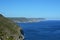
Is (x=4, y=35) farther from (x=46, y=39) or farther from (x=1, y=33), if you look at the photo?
(x=46, y=39)

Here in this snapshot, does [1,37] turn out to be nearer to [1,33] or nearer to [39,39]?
[1,33]

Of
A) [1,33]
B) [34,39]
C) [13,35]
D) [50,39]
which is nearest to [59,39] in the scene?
[50,39]

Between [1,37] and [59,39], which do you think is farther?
[59,39]

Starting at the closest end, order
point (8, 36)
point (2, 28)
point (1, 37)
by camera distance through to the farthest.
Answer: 1. point (1, 37)
2. point (8, 36)
3. point (2, 28)

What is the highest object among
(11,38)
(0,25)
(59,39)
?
(0,25)

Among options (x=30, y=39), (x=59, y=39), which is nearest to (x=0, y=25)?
(x=30, y=39)

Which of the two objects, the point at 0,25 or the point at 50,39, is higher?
the point at 0,25

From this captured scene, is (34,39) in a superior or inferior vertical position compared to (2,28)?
inferior

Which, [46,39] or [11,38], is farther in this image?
[46,39]

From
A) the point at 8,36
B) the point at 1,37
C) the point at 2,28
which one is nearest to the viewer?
the point at 1,37
